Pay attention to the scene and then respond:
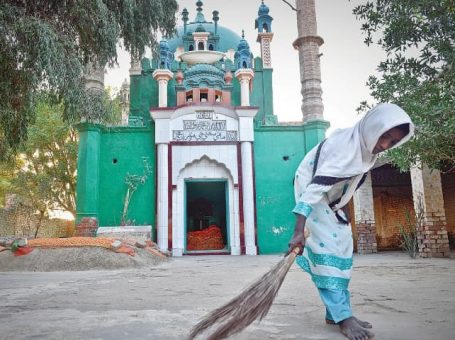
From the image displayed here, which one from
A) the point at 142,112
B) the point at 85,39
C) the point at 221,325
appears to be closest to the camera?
the point at 221,325

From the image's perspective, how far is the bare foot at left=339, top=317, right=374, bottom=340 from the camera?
1979mm

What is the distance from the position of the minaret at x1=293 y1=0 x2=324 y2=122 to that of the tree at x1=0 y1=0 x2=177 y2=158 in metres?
9.24

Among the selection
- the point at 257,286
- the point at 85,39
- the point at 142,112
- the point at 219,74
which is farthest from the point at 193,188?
the point at 257,286

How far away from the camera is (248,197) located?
12555mm

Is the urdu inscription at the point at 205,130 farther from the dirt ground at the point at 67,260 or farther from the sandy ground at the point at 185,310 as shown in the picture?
the sandy ground at the point at 185,310

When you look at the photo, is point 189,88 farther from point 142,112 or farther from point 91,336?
point 91,336

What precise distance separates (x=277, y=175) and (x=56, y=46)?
32.0 feet

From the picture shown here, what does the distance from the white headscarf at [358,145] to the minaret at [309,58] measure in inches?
460

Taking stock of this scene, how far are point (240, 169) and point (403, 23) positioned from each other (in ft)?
27.6

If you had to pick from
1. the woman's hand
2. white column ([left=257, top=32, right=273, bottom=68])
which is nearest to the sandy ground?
the woman's hand

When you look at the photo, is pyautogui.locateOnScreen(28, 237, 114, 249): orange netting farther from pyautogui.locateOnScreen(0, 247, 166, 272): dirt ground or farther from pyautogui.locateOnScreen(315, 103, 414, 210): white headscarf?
pyautogui.locateOnScreen(315, 103, 414, 210): white headscarf

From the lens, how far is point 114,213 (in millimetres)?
12414

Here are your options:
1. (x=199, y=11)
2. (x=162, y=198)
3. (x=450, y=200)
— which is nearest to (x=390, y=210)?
(x=450, y=200)

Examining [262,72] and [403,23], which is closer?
[403,23]
